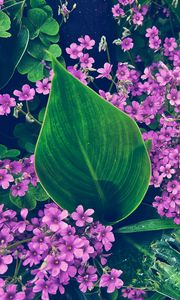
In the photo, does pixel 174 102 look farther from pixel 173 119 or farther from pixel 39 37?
pixel 39 37

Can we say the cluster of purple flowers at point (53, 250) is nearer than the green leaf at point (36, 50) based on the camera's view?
Yes

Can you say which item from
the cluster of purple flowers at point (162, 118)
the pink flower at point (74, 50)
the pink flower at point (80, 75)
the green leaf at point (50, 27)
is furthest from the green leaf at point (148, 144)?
the green leaf at point (50, 27)

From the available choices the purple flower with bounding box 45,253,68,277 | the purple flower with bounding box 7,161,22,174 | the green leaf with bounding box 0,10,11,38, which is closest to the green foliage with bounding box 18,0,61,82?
the green leaf with bounding box 0,10,11,38

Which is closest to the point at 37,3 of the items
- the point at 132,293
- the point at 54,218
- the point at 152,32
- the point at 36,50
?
the point at 36,50

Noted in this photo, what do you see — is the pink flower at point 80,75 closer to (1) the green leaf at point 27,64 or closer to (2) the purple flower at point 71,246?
(1) the green leaf at point 27,64

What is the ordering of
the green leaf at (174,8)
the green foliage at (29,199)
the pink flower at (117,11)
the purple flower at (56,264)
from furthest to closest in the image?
the green leaf at (174,8), the pink flower at (117,11), the green foliage at (29,199), the purple flower at (56,264)

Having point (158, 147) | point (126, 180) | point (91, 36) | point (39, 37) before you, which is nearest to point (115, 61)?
point (91, 36)

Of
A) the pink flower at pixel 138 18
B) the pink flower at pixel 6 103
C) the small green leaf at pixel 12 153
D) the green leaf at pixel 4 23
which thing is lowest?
the small green leaf at pixel 12 153
